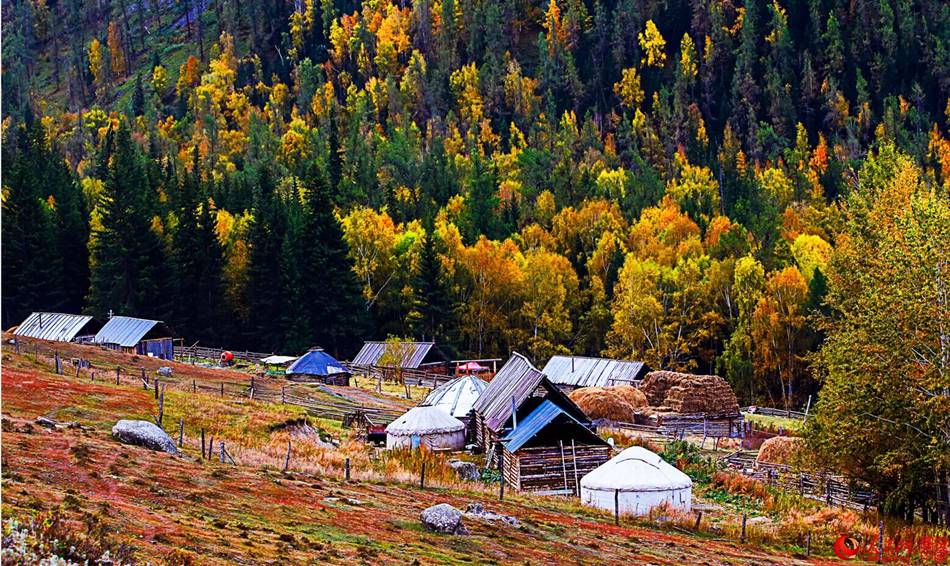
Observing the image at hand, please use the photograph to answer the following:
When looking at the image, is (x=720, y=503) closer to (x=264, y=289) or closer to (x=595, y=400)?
(x=595, y=400)

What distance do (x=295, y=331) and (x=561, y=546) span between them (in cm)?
6992

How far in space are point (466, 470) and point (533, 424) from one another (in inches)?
129

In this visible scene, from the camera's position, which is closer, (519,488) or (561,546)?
(561,546)

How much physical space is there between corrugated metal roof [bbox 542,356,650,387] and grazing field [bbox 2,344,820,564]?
1536 inches

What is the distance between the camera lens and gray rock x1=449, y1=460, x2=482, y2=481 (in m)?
45.6

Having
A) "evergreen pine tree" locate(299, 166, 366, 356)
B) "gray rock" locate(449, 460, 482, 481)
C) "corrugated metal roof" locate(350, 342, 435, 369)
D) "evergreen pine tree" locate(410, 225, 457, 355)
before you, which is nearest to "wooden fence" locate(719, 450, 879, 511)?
"gray rock" locate(449, 460, 482, 481)

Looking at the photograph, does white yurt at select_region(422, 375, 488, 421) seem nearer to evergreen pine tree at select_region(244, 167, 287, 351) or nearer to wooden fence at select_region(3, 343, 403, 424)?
wooden fence at select_region(3, 343, 403, 424)

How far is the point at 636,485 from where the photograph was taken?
132ft

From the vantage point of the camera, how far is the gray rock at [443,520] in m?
30.5

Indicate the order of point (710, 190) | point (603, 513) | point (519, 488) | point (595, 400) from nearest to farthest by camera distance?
1. point (603, 513)
2. point (519, 488)
3. point (595, 400)
4. point (710, 190)

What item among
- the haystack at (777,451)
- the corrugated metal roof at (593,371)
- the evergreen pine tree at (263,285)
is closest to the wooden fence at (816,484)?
the haystack at (777,451)

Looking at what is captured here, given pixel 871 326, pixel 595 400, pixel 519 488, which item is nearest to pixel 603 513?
pixel 519 488

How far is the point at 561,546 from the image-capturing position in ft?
102

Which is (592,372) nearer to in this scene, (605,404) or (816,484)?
(605,404)
